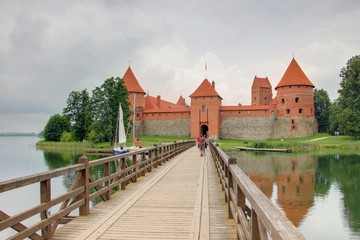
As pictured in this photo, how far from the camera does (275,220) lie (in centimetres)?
231

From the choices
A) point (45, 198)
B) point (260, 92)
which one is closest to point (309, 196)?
point (45, 198)

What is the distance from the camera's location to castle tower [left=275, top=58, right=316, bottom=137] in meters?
55.4

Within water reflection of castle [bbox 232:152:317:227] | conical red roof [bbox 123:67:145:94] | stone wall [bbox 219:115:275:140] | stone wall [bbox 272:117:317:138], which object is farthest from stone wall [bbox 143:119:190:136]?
water reflection of castle [bbox 232:152:317:227]

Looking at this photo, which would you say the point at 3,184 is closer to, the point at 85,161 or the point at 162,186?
the point at 85,161

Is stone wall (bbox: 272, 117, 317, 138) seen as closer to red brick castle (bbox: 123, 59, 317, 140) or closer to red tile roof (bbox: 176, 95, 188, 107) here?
red brick castle (bbox: 123, 59, 317, 140)

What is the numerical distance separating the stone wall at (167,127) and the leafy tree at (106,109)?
1525 cm

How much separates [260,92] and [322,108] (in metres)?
17.1

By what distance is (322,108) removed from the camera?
65625 mm

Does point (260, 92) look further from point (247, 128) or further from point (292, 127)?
point (247, 128)

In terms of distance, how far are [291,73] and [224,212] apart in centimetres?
5417

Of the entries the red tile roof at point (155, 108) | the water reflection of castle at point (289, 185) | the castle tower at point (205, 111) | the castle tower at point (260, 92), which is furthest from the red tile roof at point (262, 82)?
the water reflection of castle at point (289, 185)

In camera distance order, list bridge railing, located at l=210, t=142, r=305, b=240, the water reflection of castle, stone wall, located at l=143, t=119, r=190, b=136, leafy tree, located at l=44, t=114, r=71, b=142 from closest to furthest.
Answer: bridge railing, located at l=210, t=142, r=305, b=240 → the water reflection of castle → leafy tree, located at l=44, t=114, r=71, b=142 → stone wall, located at l=143, t=119, r=190, b=136

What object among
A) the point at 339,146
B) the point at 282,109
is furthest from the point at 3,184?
the point at 282,109

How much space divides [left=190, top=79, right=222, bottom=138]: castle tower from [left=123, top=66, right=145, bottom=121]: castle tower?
947cm
